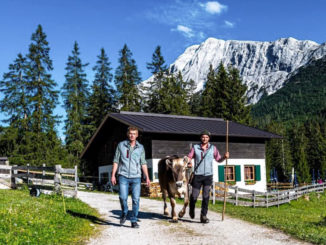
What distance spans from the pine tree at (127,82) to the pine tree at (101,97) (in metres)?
1.23

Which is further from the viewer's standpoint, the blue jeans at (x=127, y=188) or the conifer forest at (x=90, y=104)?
the conifer forest at (x=90, y=104)

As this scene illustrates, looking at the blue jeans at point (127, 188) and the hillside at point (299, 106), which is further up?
the hillside at point (299, 106)

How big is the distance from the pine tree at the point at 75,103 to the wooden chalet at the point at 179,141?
12.1 m

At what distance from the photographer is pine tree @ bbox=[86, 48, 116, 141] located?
46938 millimetres

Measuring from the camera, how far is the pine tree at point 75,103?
142 feet

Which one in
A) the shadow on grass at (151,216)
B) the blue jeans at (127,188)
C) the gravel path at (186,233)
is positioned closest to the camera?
the gravel path at (186,233)

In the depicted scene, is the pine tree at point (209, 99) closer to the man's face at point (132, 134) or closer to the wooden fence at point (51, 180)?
the wooden fence at point (51, 180)

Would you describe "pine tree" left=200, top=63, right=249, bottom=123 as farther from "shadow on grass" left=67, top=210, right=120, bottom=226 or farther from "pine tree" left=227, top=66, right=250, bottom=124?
"shadow on grass" left=67, top=210, right=120, bottom=226

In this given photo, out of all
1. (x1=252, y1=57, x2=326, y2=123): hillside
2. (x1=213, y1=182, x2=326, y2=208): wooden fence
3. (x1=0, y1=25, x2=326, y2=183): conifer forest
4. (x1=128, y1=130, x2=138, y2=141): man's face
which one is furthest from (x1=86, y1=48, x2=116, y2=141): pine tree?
(x1=252, y1=57, x2=326, y2=123): hillside

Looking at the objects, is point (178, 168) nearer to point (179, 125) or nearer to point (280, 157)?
point (179, 125)

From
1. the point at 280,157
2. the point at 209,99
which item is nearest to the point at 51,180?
the point at 209,99

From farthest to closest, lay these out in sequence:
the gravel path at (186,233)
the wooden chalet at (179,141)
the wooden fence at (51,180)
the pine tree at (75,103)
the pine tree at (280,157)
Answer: the pine tree at (280,157)
the pine tree at (75,103)
the wooden chalet at (179,141)
the wooden fence at (51,180)
the gravel path at (186,233)

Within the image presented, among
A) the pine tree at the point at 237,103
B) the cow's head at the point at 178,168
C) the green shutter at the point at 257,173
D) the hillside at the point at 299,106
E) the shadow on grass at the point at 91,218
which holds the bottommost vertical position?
the shadow on grass at the point at 91,218

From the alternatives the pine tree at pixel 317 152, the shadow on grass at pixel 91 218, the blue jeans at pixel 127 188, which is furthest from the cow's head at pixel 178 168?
the pine tree at pixel 317 152
